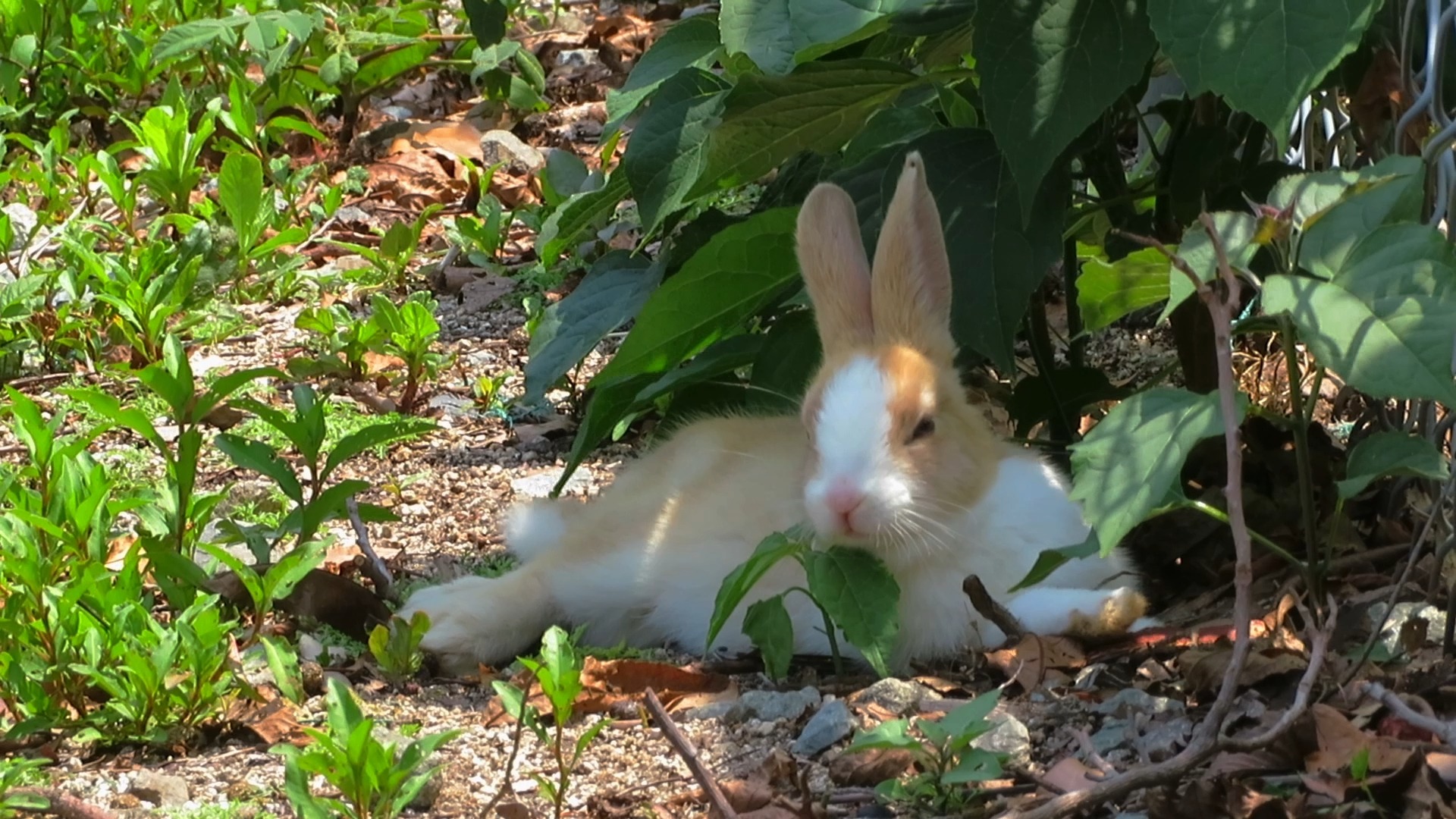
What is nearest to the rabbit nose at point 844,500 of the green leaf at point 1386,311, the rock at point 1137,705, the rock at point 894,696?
the rock at point 894,696

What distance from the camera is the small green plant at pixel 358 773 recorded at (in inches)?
82.5

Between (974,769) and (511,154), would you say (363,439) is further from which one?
(511,154)

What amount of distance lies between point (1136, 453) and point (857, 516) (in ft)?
2.75

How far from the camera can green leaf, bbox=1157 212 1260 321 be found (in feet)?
6.82

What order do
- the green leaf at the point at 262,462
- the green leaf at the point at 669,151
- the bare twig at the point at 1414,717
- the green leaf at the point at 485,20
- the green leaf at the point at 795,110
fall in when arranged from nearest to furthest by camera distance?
the bare twig at the point at 1414,717
the green leaf at the point at 262,462
the green leaf at the point at 795,110
the green leaf at the point at 669,151
the green leaf at the point at 485,20

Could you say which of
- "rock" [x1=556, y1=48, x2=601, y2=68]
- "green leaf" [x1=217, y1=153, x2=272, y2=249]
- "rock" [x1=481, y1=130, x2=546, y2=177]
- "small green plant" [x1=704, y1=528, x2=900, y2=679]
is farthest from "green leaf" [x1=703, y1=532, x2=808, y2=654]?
"rock" [x1=556, y1=48, x2=601, y2=68]

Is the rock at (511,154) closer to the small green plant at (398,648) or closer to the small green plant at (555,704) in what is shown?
the small green plant at (398,648)

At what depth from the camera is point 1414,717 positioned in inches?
80.8

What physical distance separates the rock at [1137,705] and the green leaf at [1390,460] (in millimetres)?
415

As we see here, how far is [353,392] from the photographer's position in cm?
452

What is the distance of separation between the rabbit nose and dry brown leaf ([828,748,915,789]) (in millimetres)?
637

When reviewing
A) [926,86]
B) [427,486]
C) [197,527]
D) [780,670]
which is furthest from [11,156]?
[780,670]

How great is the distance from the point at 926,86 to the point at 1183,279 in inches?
58.2

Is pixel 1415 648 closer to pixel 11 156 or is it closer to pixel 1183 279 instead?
pixel 1183 279
